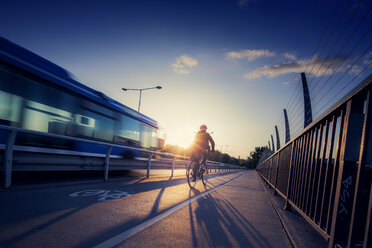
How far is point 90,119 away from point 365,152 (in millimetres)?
9822

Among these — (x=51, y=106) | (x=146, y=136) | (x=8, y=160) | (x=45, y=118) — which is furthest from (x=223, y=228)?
(x=146, y=136)

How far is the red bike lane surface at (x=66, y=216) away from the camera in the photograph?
7.48 feet

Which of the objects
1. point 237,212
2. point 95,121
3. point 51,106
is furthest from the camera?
point 95,121

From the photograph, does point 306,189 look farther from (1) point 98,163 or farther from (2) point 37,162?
(1) point 98,163

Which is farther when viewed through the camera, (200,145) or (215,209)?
(200,145)

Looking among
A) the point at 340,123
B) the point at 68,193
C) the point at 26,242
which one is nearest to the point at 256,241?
the point at 340,123

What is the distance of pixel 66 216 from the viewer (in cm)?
306

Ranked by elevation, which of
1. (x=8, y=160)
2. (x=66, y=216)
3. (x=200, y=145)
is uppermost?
(x=200, y=145)

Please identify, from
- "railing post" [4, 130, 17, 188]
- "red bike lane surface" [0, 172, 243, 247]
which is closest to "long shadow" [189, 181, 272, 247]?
"red bike lane surface" [0, 172, 243, 247]

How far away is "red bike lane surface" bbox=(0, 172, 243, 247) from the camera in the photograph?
2279 mm

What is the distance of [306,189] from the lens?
3.70 metres

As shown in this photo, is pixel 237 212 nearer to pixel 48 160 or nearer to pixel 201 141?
pixel 201 141

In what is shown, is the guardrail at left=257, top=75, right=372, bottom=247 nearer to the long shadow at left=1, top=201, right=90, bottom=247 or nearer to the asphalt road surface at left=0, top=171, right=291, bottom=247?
the asphalt road surface at left=0, top=171, right=291, bottom=247

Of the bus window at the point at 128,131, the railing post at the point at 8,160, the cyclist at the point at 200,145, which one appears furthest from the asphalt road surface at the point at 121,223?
the bus window at the point at 128,131
